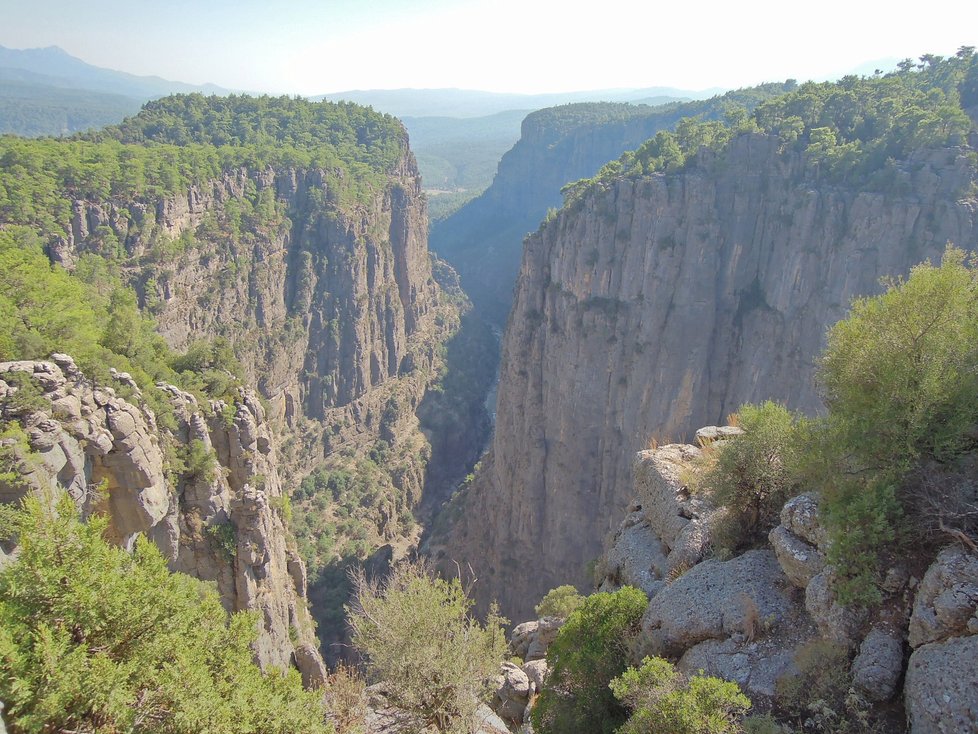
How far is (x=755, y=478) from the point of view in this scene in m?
11.8

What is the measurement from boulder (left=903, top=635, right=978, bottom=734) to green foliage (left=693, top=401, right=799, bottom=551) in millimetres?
4249

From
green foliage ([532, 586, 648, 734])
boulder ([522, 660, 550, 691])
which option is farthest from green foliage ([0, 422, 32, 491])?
boulder ([522, 660, 550, 691])

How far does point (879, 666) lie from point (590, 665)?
440 cm

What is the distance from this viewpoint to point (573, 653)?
1073 cm

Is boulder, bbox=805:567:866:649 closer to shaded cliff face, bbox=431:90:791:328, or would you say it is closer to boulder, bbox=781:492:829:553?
boulder, bbox=781:492:829:553

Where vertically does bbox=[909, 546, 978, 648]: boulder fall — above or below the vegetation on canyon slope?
below

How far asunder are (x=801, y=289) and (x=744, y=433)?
23.0 m

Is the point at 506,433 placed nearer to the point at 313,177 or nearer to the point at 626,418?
the point at 626,418

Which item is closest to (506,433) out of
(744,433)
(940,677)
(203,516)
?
(203,516)

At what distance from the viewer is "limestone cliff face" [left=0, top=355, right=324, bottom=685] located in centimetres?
1188

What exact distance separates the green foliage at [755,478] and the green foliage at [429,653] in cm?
550

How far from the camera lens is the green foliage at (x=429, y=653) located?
451 inches

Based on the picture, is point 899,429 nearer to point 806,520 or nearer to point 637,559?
point 806,520

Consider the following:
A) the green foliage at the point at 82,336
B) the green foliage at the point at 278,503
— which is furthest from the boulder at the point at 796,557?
the green foliage at the point at 278,503
